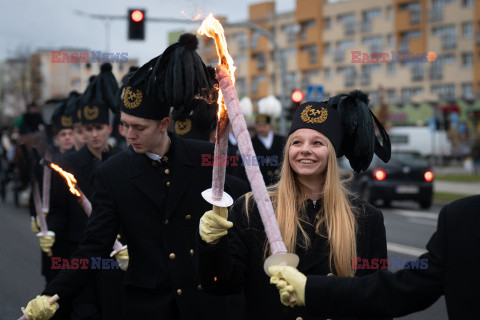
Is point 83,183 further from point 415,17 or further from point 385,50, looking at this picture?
point 385,50

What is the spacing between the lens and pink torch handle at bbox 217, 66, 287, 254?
231 cm

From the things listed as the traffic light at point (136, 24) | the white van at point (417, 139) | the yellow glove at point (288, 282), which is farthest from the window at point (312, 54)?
the yellow glove at point (288, 282)

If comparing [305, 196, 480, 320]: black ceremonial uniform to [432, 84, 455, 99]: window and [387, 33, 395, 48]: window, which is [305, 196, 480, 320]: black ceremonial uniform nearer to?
[432, 84, 455, 99]: window

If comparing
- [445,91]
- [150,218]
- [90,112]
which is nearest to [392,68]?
[445,91]

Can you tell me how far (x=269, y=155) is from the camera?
895 centimetres

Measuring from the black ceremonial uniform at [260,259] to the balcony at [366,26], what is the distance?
54960 mm

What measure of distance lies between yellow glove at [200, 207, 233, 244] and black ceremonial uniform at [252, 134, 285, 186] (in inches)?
224

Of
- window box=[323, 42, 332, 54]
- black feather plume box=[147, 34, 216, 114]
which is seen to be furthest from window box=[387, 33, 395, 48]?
black feather plume box=[147, 34, 216, 114]

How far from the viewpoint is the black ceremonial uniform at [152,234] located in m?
3.68

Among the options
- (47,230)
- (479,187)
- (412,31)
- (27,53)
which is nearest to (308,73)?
(412,31)

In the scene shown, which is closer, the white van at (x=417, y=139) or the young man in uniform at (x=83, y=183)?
the young man in uniform at (x=83, y=183)

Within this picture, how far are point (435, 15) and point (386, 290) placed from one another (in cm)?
5310

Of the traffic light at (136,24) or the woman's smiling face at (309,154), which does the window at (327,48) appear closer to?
the traffic light at (136,24)

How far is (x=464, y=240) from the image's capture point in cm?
222
